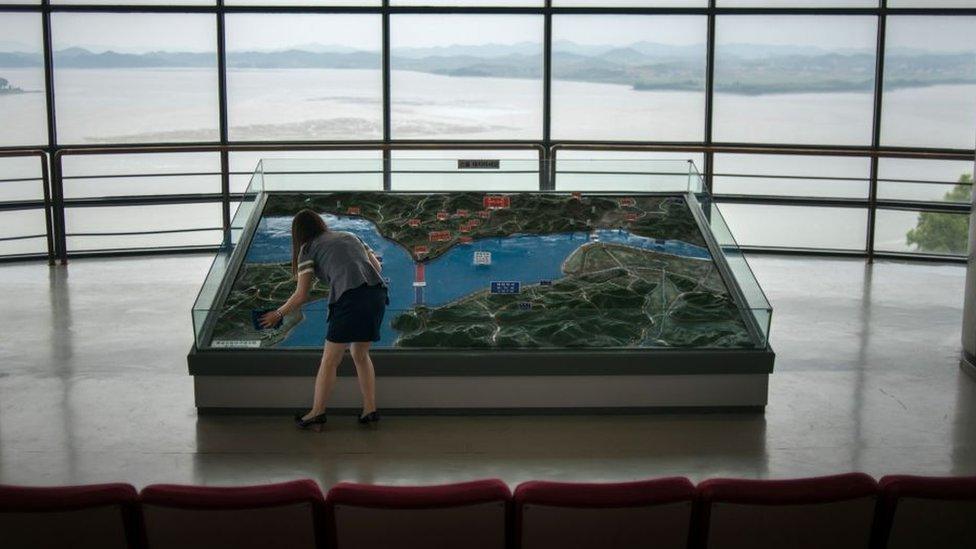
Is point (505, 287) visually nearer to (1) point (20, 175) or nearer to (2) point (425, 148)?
(2) point (425, 148)

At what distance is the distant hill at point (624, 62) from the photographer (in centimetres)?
1259

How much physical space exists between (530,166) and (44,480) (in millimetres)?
4417

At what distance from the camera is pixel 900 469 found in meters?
6.21

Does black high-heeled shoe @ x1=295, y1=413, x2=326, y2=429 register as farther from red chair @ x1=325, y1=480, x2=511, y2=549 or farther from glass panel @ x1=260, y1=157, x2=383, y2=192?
red chair @ x1=325, y1=480, x2=511, y2=549

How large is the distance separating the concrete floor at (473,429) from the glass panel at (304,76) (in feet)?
13.0

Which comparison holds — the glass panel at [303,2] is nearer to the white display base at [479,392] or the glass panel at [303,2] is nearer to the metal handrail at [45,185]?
the metal handrail at [45,185]

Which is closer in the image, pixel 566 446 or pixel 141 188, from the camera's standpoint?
pixel 566 446

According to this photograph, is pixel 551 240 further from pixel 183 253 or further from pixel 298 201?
pixel 183 253

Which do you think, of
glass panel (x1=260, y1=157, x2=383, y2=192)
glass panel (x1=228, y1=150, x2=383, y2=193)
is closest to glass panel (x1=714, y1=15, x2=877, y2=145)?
glass panel (x1=228, y1=150, x2=383, y2=193)

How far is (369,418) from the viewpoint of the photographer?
270 inches

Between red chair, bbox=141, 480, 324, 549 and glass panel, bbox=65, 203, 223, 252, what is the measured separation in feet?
30.5

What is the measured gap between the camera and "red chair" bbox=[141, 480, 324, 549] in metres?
3.64

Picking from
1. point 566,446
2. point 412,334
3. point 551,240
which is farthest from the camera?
point 551,240

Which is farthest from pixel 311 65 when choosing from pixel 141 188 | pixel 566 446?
pixel 566 446
